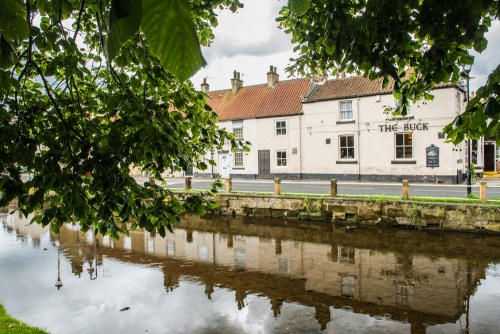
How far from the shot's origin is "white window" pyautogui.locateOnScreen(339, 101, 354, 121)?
25.0 m

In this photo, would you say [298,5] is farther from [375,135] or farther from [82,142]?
[375,135]

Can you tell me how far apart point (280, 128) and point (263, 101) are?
11.3ft

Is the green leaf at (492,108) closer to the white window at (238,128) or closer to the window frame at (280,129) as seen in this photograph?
the window frame at (280,129)

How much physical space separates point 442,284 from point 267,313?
14.6ft

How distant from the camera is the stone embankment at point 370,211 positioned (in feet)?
40.2

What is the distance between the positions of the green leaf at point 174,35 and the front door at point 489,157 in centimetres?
3399

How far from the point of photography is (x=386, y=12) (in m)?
4.00

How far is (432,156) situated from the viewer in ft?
71.6

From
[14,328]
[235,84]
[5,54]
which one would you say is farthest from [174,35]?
[235,84]

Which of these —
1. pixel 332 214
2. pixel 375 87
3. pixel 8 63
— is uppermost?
pixel 375 87

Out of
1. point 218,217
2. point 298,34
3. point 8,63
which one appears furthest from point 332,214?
point 8,63

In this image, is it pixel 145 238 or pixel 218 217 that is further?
pixel 218 217

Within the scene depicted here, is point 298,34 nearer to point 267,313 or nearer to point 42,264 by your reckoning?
point 267,313

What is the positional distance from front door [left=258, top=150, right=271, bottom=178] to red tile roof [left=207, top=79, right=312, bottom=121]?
3.06 metres
